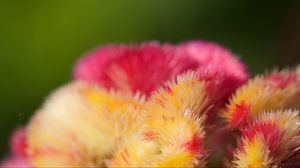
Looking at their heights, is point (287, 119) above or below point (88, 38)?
below

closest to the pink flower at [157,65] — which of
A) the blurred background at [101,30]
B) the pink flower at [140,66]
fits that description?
the pink flower at [140,66]

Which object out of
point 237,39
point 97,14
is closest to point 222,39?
point 237,39

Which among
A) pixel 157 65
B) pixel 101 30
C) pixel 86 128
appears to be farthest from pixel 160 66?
pixel 101 30

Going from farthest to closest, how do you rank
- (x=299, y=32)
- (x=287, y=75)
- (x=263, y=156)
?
(x=299, y=32), (x=287, y=75), (x=263, y=156)

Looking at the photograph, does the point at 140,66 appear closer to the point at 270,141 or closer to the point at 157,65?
the point at 157,65

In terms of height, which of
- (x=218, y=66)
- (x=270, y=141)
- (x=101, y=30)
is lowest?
(x=270, y=141)

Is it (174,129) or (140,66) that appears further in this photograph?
(140,66)

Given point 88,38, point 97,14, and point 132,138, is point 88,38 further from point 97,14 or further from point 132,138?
point 132,138
